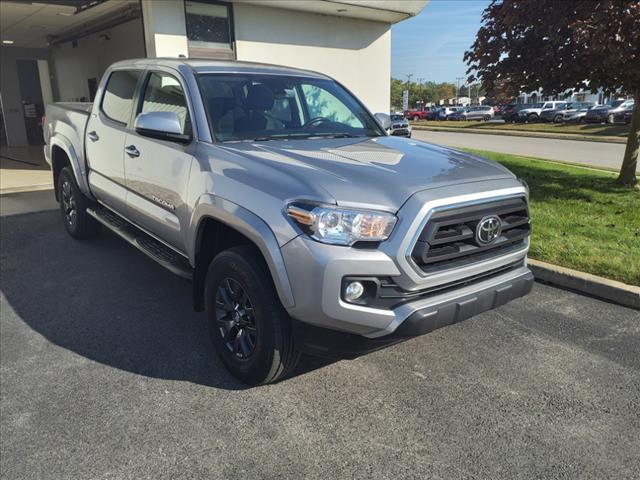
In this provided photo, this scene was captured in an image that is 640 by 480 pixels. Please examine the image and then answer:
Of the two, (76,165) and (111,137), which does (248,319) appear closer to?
(111,137)

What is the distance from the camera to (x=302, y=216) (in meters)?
2.63

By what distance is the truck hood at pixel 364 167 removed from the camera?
270 centimetres

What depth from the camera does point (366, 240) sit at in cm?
262

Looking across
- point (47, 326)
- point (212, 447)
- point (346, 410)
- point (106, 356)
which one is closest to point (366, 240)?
point (346, 410)

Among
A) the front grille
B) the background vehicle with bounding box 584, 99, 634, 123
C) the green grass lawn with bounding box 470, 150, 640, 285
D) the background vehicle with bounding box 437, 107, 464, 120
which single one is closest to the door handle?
the front grille

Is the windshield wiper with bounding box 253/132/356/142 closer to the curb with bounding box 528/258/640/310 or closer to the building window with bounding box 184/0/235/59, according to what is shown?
the curb with bounding box 528/258/640/310

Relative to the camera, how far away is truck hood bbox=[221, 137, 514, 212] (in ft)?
8.85

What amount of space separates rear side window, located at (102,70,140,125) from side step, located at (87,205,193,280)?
95cm

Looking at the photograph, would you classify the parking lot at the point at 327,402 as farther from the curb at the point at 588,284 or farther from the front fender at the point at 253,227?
the front fender at the point at 253,227

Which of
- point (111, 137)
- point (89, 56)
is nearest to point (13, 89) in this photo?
point (89, 56)

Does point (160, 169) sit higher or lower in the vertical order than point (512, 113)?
higher

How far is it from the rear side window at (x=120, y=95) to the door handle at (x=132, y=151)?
0.35m

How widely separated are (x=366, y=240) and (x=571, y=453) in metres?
1.46

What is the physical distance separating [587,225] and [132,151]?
201 inches
